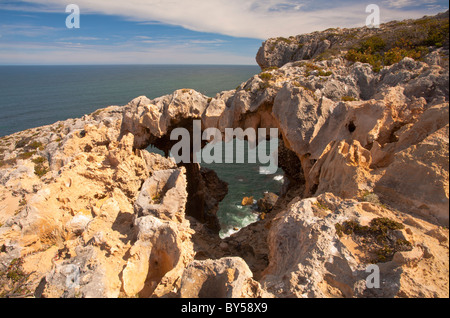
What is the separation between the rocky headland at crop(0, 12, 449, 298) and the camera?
28.1 feet

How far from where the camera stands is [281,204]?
26.8 metres

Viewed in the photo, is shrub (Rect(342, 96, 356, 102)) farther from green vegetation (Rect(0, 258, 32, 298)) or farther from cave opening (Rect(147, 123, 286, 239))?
green vegetation (Rect(0, 258, 32, 298))

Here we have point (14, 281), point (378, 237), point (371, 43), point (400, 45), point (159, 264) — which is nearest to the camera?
point (378, 237)

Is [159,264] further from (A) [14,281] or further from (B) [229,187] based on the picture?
(B) [229,187]

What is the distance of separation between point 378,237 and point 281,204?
17969 millimetres

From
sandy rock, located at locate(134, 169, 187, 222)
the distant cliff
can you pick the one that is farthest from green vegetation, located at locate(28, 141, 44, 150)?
the distant cliff

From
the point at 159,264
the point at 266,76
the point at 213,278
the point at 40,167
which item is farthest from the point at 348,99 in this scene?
the point at 40,167

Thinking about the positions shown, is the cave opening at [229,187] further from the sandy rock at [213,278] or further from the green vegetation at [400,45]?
the sandy rock at [213,278]

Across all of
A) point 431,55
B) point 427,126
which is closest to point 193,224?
point 427,126

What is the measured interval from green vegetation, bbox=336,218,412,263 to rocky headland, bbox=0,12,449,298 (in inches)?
1.5

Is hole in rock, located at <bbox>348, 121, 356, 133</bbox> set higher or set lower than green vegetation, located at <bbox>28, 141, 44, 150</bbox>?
higher
